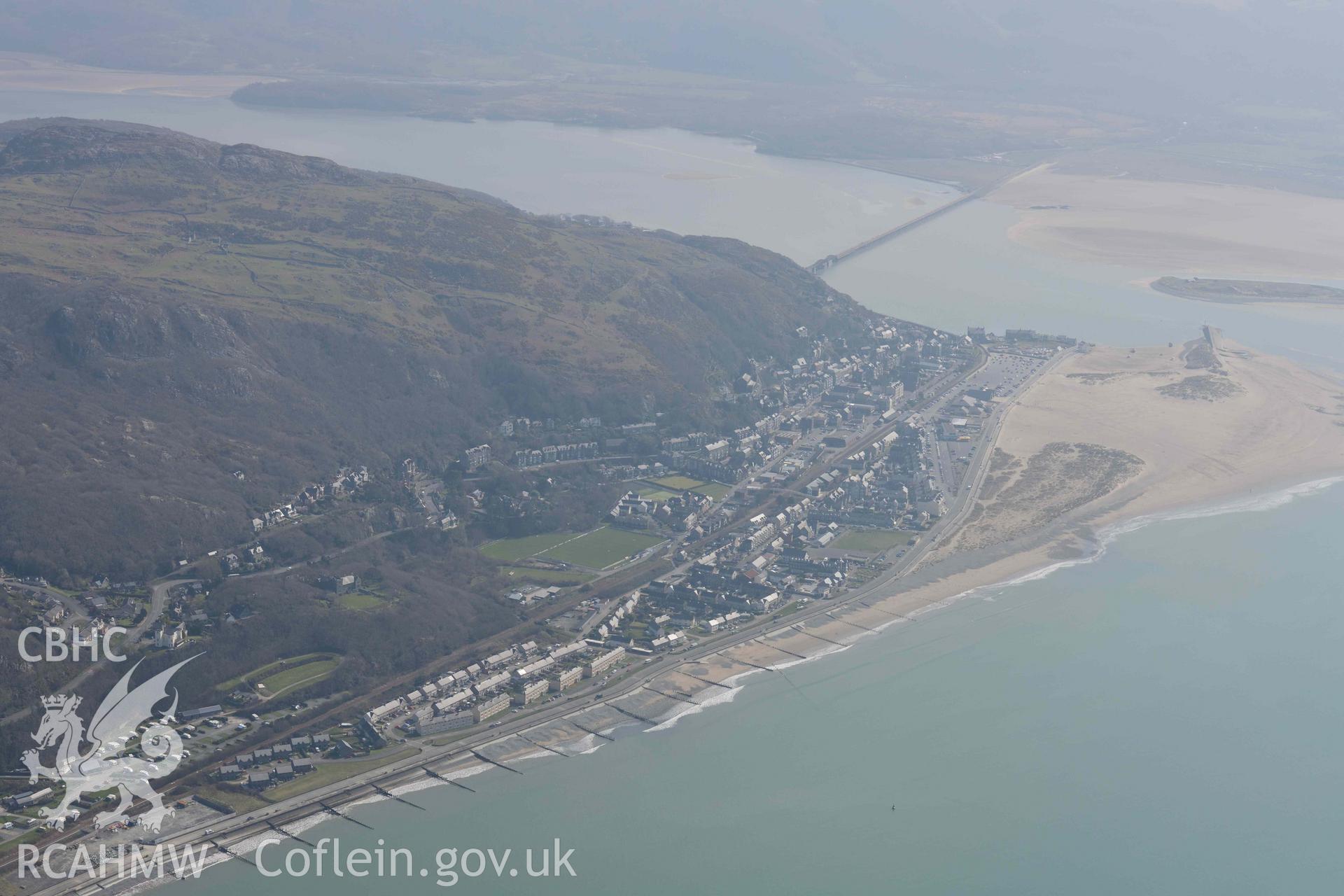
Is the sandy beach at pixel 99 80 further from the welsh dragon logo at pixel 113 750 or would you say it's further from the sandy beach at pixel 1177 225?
the welsh dragon logo at pixel 113 750

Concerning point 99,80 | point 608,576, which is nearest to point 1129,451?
point 608,576

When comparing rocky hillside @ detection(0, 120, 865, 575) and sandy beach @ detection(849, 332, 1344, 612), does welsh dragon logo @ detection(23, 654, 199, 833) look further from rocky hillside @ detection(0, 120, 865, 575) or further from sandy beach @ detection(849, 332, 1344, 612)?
sandy beach @ detection(849, 332, 1344, 612)

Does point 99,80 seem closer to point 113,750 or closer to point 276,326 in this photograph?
point 276,326

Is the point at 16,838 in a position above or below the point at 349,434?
below

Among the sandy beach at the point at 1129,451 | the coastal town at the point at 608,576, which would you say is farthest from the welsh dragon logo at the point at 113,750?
the sandy beach at the point at 1129,451

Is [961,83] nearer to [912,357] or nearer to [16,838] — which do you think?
[912,357]

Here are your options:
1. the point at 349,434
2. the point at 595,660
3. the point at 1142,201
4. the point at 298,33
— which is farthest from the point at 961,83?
the point at 595,660
